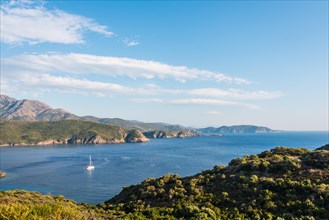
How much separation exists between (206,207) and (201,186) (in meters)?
7.64

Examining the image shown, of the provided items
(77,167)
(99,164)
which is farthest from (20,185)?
(99,164)

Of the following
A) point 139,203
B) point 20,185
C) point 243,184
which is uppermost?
point 243,184

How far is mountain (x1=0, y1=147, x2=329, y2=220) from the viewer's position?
30359 millimetres

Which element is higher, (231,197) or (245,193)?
(245,193)

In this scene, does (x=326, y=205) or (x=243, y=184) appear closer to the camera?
(x=326, y=205)

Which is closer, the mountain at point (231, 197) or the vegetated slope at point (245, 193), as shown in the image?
the mountain at point (231, 197)

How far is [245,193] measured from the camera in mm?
36094

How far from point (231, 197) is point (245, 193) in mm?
1828

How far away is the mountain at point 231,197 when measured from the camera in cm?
3036

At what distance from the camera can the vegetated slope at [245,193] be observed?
31094mm

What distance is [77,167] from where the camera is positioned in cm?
14775

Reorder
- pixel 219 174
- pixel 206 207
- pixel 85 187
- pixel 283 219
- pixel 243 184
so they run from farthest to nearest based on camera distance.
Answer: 1. pixel 85 187
2. pixel 219 174
3. pixel 243 184
4. pixel 206 207
5. pixel 283 219

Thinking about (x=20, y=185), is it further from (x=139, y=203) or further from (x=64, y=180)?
(x=139, y=203)

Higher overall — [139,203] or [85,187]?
[139,203]
